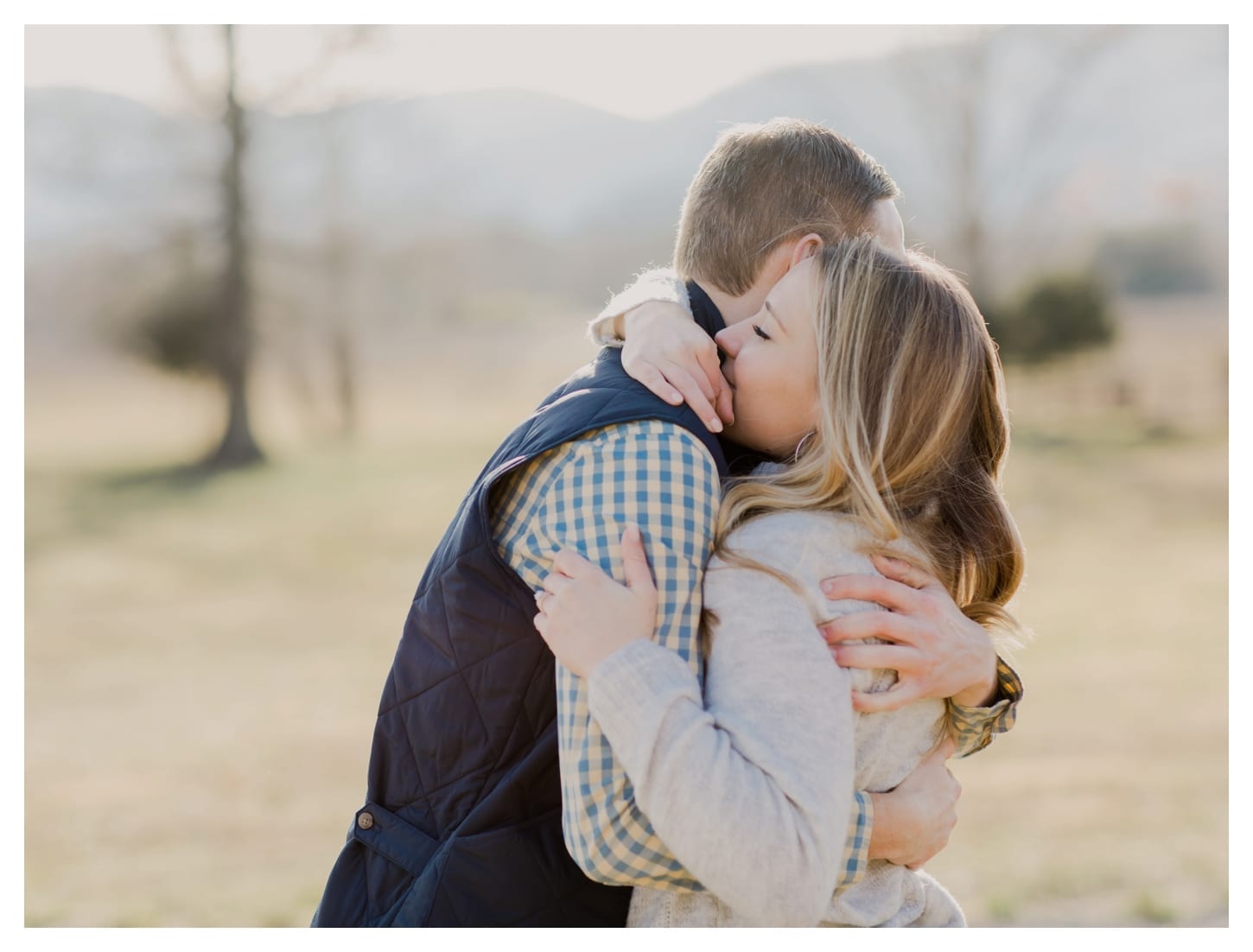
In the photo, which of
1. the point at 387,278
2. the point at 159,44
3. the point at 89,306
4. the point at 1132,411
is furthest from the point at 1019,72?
the point at 89,306

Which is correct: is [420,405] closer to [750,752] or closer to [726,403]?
[726,403]

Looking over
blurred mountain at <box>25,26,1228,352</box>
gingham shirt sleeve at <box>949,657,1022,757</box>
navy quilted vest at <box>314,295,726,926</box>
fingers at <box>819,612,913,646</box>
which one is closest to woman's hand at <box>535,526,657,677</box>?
navy quilted vest at <box>314,295,726,926</box>

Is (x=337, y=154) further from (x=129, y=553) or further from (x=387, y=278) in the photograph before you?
(x=129, y=553)

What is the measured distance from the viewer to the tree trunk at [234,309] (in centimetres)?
1580

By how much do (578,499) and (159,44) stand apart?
16.1 metres

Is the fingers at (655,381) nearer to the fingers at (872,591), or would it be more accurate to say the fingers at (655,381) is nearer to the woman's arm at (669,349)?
the woman's arm at (669,349)

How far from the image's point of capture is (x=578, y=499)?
5.02 feet

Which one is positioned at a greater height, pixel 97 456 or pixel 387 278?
pixel 387 278

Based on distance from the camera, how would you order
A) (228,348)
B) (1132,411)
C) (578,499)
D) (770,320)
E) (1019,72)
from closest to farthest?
(578,499) → (770,320) → (228,348) → (1132,411) → (1019,72)

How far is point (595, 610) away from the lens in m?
1.47

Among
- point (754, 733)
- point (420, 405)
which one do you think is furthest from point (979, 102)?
point (754, 733)

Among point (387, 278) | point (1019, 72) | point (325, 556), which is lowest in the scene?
point (325, 556)

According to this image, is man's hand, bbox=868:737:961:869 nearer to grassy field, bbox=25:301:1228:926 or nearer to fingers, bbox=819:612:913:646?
fingers, bbox=819:612:913:646

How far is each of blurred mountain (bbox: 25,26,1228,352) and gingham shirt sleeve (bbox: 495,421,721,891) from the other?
17568mm
